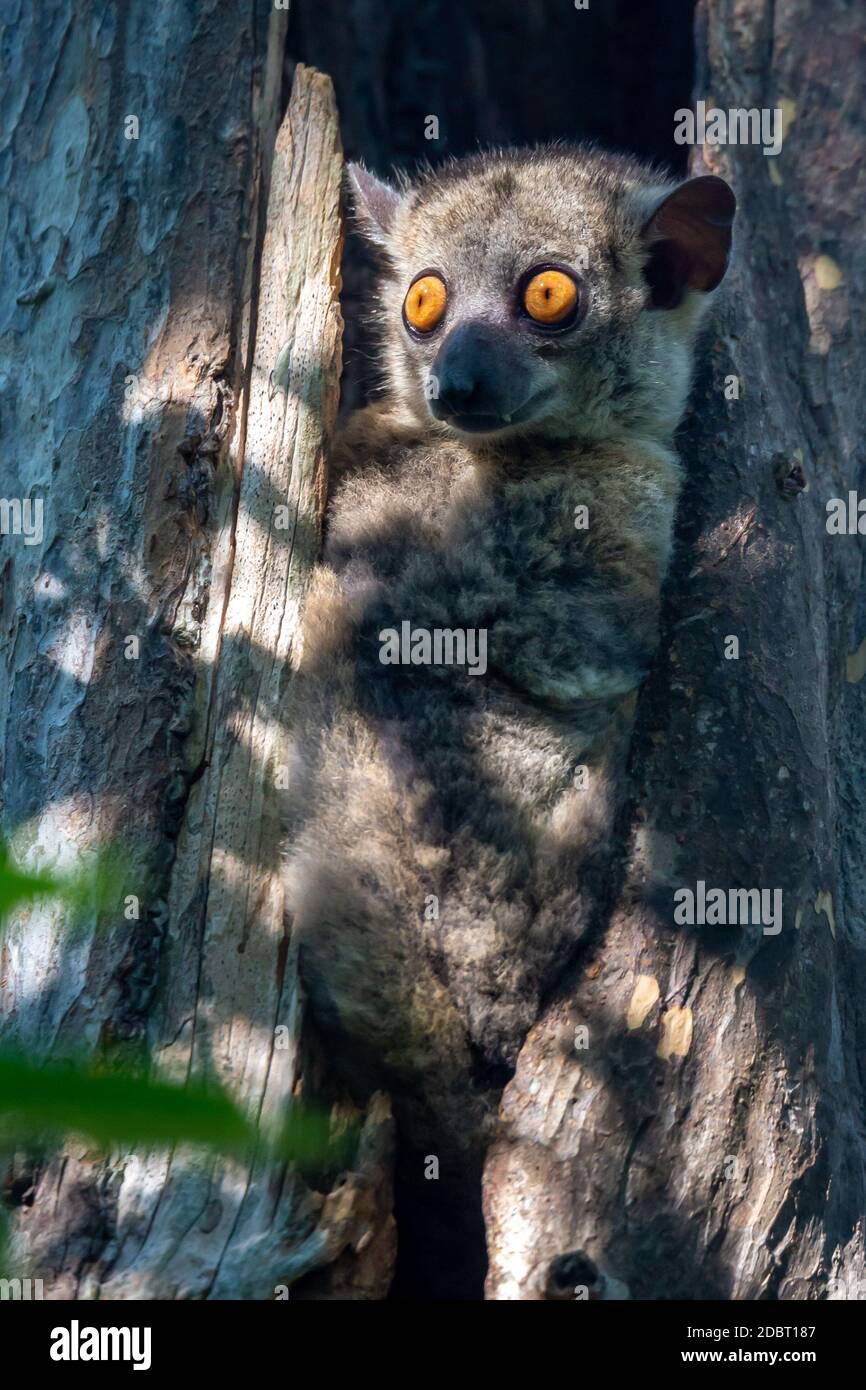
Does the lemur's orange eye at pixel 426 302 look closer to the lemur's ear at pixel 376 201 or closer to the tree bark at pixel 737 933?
the lemur's ear at pixel 376 201

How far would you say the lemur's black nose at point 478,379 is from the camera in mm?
3482

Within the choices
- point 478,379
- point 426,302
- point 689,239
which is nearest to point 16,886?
point 478,379

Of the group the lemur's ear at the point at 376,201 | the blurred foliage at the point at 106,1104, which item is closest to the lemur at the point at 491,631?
the lemur's ear at the point at 376,201

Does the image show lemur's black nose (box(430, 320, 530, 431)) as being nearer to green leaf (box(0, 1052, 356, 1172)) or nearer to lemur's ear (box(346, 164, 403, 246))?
lemur's ear (box(346, 164, 403, 246))

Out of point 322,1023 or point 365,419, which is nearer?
point 322,1023

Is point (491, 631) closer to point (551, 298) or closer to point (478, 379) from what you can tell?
point (478, 379)

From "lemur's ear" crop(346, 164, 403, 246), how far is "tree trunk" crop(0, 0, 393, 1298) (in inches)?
18.9

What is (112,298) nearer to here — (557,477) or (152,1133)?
(557,477)

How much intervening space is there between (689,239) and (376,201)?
120cm

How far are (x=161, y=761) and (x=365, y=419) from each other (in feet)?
4.86

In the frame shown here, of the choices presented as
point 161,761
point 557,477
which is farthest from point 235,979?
point 557,477

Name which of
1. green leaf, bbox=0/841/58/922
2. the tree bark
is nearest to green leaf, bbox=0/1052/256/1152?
green leaf, bbox=0/841/58/922

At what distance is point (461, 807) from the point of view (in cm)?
324

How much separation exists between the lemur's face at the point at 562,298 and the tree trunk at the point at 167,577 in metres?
0.40
